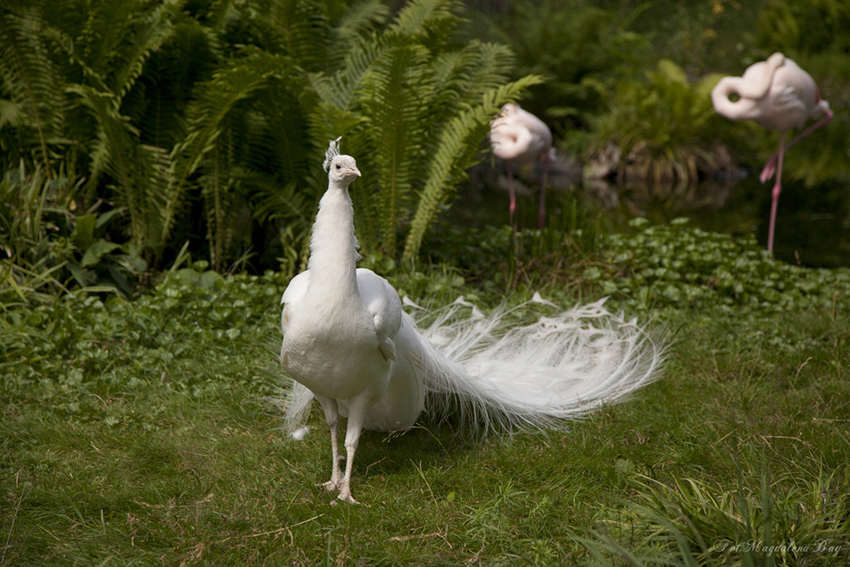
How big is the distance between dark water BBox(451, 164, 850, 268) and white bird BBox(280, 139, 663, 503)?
216 centimetres

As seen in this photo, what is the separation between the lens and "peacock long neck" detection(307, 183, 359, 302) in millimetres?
2480

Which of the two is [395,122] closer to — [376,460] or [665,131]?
[376,460]

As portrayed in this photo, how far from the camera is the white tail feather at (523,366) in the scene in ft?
Result: 10.7

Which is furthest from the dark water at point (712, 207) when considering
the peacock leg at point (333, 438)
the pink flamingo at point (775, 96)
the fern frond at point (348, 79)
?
the peacock leg at point (333, 438)

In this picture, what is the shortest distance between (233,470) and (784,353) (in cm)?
312

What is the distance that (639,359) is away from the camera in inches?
146

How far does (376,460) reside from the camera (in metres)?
3.14

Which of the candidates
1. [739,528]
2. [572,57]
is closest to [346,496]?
[739,528]

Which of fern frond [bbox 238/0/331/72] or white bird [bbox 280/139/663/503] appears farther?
fern frond [bbox 238/0/331/72]

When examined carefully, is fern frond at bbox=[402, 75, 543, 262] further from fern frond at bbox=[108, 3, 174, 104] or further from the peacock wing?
the peacock wing

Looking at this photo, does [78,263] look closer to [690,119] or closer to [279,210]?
[279,210]

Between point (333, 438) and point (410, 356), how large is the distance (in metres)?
0.47

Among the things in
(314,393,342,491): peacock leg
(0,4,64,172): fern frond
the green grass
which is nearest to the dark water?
the green grass

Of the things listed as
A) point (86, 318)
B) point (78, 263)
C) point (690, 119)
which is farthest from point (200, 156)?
point (690, 119)
